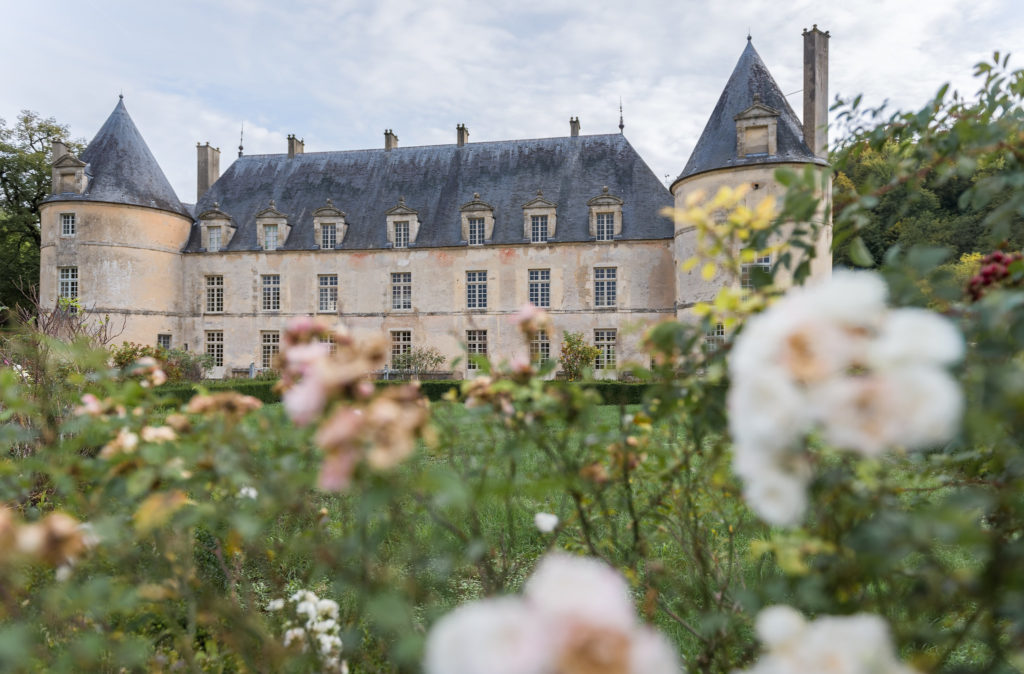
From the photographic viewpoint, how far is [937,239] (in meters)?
24.2

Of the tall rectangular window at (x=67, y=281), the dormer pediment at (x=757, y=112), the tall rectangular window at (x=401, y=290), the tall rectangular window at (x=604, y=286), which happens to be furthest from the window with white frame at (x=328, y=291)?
the dormer pediment at (x=757, y=112)

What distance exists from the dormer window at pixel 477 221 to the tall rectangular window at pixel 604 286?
404cm

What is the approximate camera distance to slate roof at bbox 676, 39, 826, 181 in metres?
16.8

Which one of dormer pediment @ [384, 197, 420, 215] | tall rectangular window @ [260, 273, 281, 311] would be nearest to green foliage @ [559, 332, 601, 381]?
dormer pediment @ [384, 197, 420, 215]

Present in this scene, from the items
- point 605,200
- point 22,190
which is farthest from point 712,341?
point 22,190

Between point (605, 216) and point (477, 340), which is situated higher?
point (605, 216)

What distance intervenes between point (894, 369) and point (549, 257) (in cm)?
1997

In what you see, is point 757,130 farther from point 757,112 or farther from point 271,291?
point 271,291

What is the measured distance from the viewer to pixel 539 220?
2047 centimetres

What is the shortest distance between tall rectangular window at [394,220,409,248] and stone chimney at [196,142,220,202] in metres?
8.88

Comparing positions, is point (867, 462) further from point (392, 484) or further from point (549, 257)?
point (549, 257)

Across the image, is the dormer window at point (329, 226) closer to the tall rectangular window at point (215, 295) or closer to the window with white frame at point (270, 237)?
the window with white frame at point (270, 237)

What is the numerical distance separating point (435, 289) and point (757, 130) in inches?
449

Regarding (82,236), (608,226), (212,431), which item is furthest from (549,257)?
(212,431)
